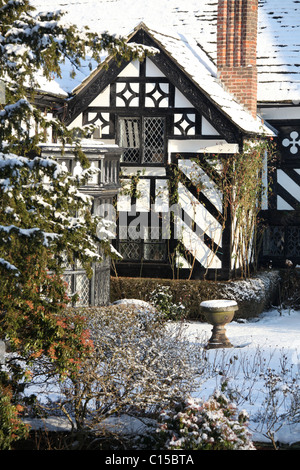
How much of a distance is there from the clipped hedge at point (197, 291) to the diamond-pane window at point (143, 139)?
240 centimetres

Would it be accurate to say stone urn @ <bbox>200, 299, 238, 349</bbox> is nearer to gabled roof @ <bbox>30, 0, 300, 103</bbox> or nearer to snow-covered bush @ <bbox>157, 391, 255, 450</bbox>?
snow-covered bush @ <bbox>157, 391, 255, 450</bbox>

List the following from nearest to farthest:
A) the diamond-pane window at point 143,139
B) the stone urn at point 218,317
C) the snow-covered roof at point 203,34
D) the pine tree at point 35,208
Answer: the pine tree at point 35,208, the stone urn at point 218,317, the diamond-pane window at point 143,139, the snow-covered roof at point 203,34

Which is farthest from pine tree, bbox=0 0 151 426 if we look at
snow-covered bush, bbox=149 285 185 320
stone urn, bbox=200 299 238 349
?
snow-covered bush, bbox=149 285 185 320

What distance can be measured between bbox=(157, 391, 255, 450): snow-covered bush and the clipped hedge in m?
7.02

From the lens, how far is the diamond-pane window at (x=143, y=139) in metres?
A: 14.3

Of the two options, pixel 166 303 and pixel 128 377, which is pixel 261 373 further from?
pixel 166 303

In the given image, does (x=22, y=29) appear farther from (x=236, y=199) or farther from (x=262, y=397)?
(x=236, y=199)

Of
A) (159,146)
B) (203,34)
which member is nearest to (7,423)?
(159,146)

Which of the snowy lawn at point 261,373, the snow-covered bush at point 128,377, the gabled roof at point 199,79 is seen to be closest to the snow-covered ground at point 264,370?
the snowy lawn at point 261,373

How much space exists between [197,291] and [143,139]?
3.16 meters

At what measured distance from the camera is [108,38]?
6.45m

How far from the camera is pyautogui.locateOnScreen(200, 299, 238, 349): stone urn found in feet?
35.8

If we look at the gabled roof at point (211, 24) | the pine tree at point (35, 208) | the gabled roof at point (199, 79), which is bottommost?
the pine tree at point (35, 208)

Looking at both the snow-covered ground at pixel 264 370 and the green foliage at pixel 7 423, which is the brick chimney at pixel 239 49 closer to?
the snow-covered ground at pixel 264 370
